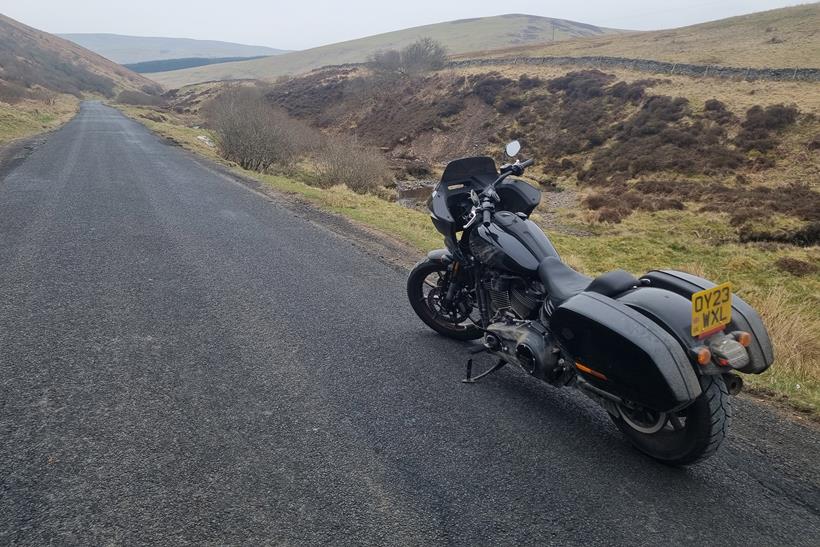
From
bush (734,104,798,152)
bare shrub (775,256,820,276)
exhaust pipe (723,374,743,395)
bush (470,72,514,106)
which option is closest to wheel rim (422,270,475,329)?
exhaust pipe (723,374,743,395)

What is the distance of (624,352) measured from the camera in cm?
288

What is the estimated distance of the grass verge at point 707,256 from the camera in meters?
4.57

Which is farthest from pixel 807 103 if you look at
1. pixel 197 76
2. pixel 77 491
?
pixel 197 76

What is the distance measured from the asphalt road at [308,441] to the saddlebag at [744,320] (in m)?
0.66

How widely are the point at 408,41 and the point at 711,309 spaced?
146600 millimetres

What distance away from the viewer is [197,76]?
144m

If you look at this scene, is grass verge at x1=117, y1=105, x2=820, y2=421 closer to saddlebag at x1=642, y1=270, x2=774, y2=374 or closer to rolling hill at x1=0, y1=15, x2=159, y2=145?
saddlebag at x1=642, y1=270, x2=774, y2=374

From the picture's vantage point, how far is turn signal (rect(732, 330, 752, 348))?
2883 mm

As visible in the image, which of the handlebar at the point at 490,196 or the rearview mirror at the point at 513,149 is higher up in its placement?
the rearview mirror at the point at 513,149

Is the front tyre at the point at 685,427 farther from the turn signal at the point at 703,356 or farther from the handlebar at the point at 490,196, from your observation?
the handlebar at the point at 490,196

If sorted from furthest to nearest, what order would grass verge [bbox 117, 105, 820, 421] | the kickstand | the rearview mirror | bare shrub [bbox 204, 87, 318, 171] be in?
bare shrub [bbox 204, 87, 318, 171] < grass verge [bbox 117, 105, 820, 421] < the rearview mirror < the kickstand

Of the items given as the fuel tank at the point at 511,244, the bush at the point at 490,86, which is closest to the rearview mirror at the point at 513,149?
the fuel tank at the point at 511,244

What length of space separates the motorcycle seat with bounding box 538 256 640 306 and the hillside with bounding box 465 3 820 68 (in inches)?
1513

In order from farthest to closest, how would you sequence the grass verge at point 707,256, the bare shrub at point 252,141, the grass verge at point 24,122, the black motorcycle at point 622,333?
the grass verge at point 24,122
the bare shrub at point 252,141
the grass verge at point 707,256
the black motorcycle at point 622,333
